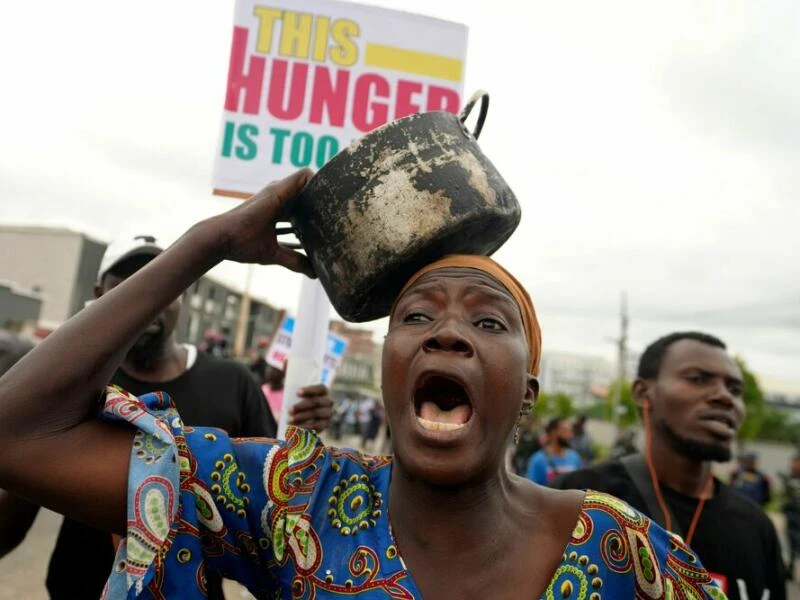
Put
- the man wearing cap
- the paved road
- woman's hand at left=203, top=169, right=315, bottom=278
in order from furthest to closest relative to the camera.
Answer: the paved road < the man wearing cap < woman's hand at left=203, top=169, right=315, bottom=278

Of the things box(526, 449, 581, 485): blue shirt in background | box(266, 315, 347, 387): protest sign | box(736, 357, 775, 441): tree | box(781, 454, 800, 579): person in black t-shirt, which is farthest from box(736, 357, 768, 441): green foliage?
box(266, 315, 347, 387): protest sign

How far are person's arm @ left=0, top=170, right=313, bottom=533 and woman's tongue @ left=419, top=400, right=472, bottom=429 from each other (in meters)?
0.66

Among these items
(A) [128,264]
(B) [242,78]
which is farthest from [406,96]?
(A) [128,264]

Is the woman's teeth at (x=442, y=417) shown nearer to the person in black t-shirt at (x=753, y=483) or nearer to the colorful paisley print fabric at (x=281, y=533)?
the colorful paisley print fabric at (x=281, y=533)

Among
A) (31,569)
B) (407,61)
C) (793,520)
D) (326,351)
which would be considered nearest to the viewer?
(407,61)

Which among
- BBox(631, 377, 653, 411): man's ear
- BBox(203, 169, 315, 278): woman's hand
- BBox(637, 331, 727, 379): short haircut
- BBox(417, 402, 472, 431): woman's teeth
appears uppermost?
BBox(203, 169, 315, 278): woman's hand

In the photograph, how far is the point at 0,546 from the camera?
2.17 meters

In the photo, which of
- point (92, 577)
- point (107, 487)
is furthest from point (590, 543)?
point (92, 577)

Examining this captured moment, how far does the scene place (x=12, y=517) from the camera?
2.14 metres

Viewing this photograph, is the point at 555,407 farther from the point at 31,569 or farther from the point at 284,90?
the point at 284,90

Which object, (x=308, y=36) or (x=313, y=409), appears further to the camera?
(x=308, y=36)

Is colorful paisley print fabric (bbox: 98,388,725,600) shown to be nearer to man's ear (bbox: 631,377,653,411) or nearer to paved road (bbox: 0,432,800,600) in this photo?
man's ear (bbox: 631,377,653,411)

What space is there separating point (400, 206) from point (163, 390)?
5.08ft

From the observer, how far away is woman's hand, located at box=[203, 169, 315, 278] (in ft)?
5.65
